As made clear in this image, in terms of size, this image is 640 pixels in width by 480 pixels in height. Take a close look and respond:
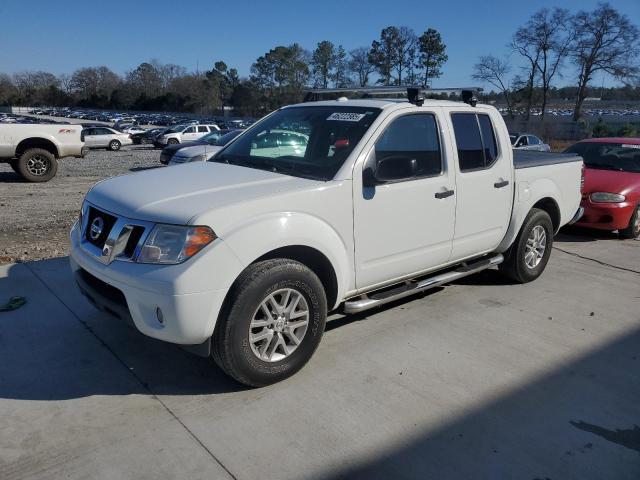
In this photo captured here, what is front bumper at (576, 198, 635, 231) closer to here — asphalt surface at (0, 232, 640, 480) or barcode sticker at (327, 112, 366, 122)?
asphalt surface at (0, 232, 640, 480)

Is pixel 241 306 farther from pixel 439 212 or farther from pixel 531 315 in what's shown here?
pixel 531 315

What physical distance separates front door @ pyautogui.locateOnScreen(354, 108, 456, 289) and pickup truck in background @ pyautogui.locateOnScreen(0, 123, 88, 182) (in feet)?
37.8

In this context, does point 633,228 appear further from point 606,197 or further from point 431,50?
point 431,50

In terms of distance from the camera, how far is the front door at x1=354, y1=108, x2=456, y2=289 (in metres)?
3.92

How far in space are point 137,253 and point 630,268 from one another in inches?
240

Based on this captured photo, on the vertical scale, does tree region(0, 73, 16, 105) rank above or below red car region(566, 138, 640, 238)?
above

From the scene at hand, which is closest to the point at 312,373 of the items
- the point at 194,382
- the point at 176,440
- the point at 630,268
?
the point at 194,382

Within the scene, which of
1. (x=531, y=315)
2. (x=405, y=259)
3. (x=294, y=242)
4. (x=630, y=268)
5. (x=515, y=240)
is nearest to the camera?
(x=294, y=242)

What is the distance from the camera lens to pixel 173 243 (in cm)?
313

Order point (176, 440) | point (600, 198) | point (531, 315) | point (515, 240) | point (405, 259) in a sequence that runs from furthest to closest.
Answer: point (600, 198), point (515, 240), point (531, 315), point (405, 259), point (176, 440)

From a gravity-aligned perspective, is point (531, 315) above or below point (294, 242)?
below

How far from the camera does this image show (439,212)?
4.43 meters

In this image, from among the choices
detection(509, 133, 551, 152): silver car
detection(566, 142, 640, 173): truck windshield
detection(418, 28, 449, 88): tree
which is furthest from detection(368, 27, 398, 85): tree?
detection(566, 142, 640, 173): truck windshield

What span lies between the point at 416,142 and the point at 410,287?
119 cm
